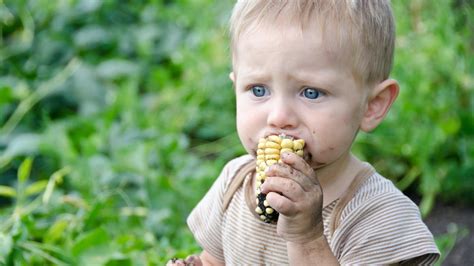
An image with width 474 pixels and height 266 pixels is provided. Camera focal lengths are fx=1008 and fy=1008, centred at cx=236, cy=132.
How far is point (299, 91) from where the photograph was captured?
2.18m

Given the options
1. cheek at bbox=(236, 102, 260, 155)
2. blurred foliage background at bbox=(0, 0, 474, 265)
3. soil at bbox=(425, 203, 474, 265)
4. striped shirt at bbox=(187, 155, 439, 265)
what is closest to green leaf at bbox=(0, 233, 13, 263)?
blurred foliage background at bbox=(0, 0, 474, 265)

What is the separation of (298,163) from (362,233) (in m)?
0.26

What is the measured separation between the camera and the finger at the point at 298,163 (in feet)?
6.91

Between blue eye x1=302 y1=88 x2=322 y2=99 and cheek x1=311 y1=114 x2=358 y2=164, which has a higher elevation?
blue eye x1=302 y1=88 x2=322 y2=99

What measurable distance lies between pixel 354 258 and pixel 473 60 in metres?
1.96

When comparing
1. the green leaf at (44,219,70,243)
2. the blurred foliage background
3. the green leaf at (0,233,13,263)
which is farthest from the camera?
the blurred foliage background

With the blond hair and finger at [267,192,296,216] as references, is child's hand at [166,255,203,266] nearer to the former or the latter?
finger at [267,192,296,216]

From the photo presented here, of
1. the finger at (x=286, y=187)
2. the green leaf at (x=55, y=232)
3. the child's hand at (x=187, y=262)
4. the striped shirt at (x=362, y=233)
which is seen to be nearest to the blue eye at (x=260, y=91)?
the finger at (x=286, y=187)

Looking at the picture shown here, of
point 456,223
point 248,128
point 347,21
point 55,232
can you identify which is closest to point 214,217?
point 248,128

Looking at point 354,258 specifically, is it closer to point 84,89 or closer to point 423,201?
point 423,201

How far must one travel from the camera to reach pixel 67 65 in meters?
5.03

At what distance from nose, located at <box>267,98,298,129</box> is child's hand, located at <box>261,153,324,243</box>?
0.26 feet

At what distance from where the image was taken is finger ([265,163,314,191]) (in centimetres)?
210

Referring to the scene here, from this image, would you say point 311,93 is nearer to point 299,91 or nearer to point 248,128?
point 299,91
